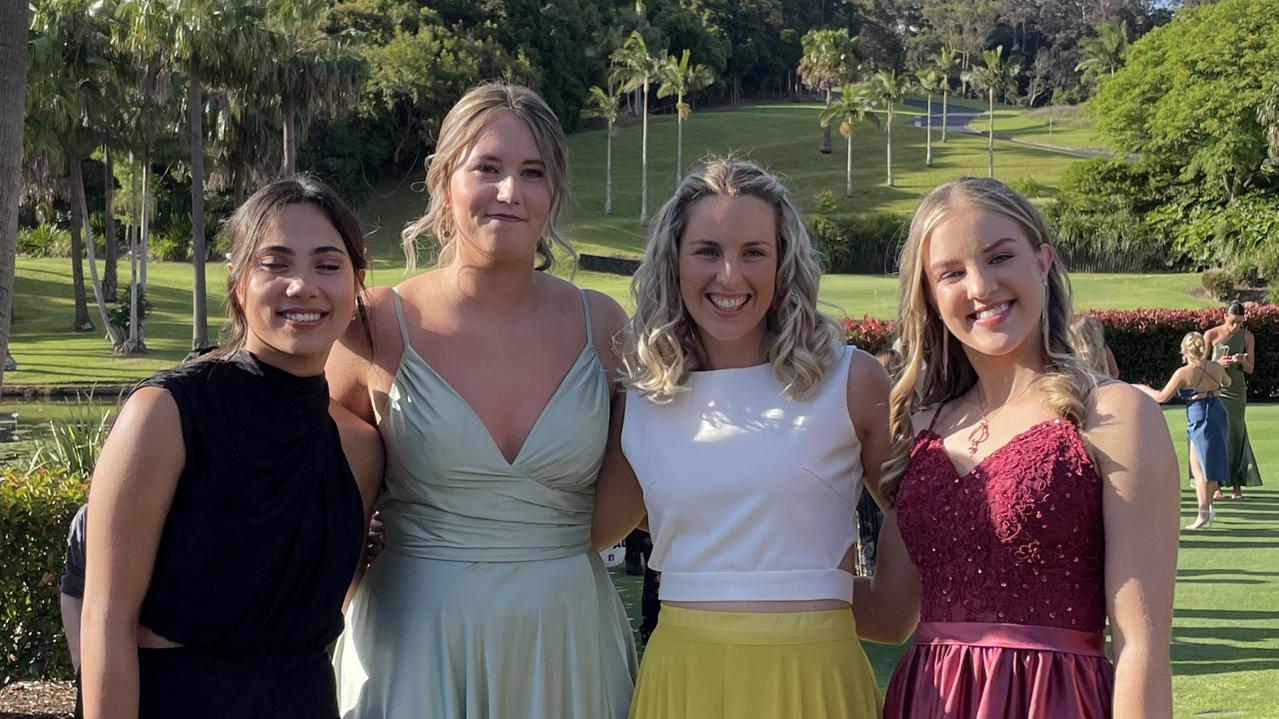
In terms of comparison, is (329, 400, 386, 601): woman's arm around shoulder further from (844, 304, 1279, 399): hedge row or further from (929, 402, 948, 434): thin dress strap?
(844, 304, 1279, 399): hedge row

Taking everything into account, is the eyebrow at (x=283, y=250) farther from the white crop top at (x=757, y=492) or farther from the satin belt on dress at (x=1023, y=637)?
the satin belt on dress at (x=1023, y=637)

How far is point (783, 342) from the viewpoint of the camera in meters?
3.12

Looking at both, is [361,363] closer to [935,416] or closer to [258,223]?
[258,223]

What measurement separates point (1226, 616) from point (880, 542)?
6114 mm

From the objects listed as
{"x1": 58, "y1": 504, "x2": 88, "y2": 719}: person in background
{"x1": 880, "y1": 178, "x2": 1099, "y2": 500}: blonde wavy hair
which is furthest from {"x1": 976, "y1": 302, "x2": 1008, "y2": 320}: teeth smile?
{"x1": 58, "y1": 504, "x2": 88, "y2": 719}: person in background

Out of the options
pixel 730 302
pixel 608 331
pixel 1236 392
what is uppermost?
pixel 730 302

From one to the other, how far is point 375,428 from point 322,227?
703 millimetres

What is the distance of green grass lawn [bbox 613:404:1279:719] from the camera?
6.36m

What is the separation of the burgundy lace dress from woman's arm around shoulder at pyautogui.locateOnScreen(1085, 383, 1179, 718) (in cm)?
7

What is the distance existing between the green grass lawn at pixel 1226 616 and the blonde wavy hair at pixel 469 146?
4072 mm

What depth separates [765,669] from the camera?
2938 mm

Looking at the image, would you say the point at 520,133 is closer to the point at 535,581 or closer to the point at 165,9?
the point at 535,581

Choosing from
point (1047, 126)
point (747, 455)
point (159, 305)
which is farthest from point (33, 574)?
point (1047, 126)

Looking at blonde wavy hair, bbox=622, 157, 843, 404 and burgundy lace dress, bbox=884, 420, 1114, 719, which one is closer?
burgundy lace dress, bbox=884, 420, 1114, 719
